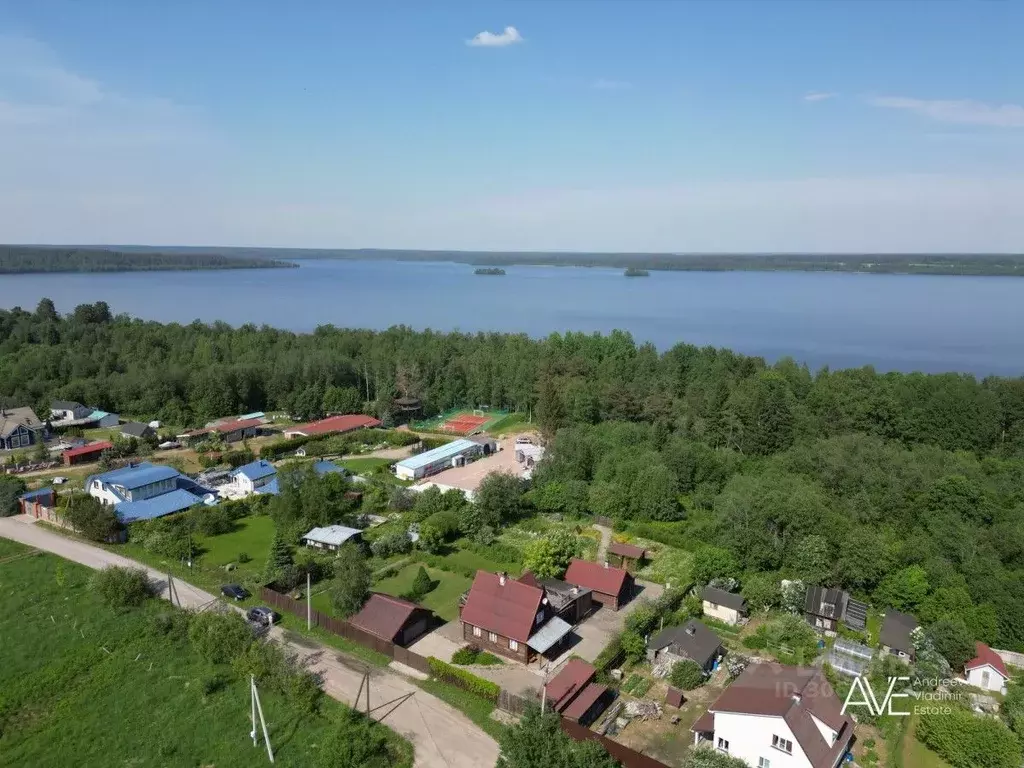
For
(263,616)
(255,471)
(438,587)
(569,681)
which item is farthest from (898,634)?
(255,471)

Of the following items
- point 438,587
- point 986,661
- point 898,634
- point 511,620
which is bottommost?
point 438,587

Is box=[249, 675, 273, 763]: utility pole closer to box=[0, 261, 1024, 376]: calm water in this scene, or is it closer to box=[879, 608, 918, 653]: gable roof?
box=[879, 608, 918, 653]: gable roof

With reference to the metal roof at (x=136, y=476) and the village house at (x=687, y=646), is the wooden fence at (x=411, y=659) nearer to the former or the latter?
the village house at (x=687, y=646)

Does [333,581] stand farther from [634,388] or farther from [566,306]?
[566,306]

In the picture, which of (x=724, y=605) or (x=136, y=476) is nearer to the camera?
(x=724, y=605)

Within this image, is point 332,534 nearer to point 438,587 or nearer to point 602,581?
point 438,587

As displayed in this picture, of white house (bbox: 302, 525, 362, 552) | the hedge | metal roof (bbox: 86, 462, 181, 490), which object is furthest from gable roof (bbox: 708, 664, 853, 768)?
metal roof (bbox: 86, 462, 181, 490)
